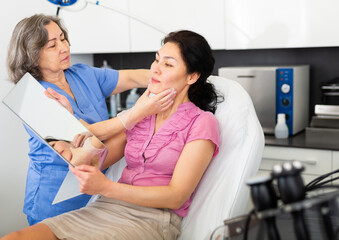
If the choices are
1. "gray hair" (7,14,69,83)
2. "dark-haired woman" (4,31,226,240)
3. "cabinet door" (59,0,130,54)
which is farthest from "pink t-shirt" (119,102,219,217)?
"cabinet door" (59,0,130,54)

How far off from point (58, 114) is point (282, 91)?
148 cm

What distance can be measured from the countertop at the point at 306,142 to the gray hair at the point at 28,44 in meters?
1.25

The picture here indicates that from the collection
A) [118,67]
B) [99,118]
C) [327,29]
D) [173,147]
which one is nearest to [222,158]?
[173,147]

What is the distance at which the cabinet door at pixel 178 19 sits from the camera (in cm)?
250

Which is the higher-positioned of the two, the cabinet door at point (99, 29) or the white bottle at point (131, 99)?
the cabinet door at point (99, 29)

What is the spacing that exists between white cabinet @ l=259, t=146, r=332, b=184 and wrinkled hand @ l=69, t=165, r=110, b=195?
3.72ft

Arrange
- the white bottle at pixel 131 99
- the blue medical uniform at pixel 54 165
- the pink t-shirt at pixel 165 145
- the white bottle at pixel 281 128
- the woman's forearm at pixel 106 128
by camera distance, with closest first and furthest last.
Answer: the pink t-shirt at pixel 165 145 → the woman's forearm at pixel 106 128 → the blue medical uniform at pixel 54 165 → the white bottle at pixel 281 128 → the white bottle at pixel 131 99

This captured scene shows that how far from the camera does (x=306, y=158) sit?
7.29 ft

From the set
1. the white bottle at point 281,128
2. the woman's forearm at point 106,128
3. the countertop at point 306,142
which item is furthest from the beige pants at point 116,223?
the white bottle at point 281,128

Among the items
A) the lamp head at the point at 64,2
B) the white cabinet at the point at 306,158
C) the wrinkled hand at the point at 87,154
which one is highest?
the lamp head at the point at 64,2

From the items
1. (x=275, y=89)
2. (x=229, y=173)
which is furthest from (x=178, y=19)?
(x=229, y=173)

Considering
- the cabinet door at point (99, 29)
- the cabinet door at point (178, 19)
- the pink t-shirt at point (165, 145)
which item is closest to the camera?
the pink t-shirt at point (165, 145)

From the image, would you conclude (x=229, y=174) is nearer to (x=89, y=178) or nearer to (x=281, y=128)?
(x=89, y=178)

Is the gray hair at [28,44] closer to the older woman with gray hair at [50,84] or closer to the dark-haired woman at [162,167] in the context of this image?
the older woman with gray hair at [50,84]
